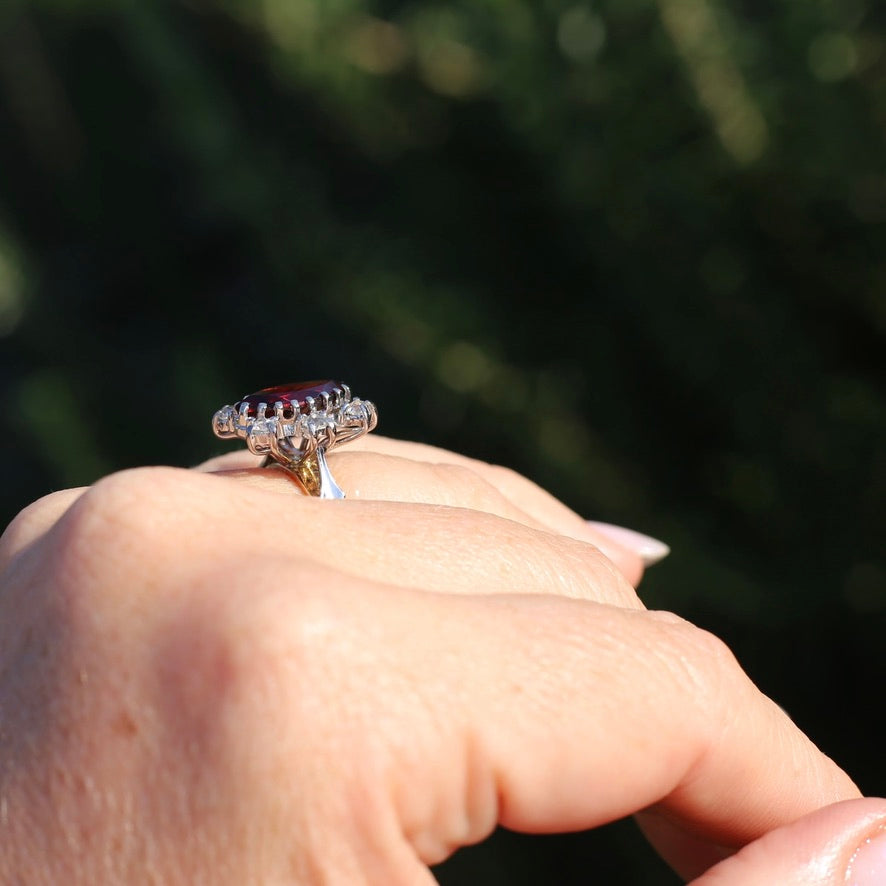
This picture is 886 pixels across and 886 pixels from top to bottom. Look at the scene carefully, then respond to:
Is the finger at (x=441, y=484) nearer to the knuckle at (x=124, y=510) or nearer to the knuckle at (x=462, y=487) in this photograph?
the knuckle at (x=462, y=487)

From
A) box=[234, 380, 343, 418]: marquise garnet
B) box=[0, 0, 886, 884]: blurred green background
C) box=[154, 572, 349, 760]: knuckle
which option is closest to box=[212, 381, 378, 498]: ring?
box=[234, 380, 343, 418]: marquise garnet

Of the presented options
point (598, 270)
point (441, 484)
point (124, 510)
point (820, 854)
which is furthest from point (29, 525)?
point (598, 270)

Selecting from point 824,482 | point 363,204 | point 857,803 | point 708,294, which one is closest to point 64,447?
point 363,204

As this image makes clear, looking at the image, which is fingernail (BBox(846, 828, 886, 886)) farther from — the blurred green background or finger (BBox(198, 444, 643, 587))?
the blurred green background

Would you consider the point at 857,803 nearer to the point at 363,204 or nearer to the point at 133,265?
the point at 363,204

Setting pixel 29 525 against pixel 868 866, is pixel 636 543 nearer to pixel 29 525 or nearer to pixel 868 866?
pixel 868 866

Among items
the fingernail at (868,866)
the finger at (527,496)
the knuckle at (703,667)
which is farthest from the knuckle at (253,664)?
the finger at (527,496)
